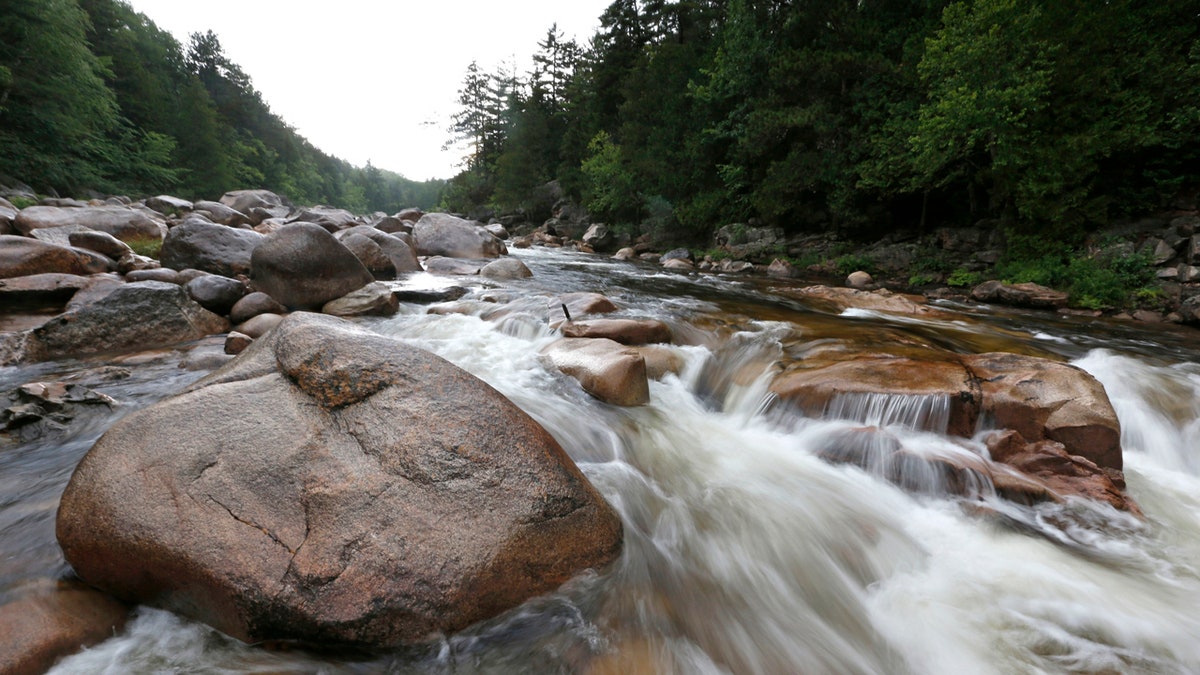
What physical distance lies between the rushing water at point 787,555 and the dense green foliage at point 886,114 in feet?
25.0

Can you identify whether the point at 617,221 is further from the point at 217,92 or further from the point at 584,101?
the point at 217,92

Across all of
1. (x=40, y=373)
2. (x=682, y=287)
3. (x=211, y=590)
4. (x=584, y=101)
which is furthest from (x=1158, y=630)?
(x=584, y=101)

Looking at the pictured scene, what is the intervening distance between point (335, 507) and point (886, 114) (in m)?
18.5

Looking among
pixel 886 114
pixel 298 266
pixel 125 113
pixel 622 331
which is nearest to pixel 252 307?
pixel 298 266

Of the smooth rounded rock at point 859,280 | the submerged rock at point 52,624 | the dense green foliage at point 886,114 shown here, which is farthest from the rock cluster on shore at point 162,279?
the dense green foliage at point 886,114

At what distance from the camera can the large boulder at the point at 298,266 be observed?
628cm

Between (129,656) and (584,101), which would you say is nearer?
(129,656)

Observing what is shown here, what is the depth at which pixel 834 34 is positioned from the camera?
53.1ft

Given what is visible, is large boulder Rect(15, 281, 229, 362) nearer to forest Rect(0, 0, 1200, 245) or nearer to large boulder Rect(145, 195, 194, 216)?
forest Rect(0, 0, 1200, 245)

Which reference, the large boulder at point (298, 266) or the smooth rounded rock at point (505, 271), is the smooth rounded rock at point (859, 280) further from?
the large boulder at point (298, 266)

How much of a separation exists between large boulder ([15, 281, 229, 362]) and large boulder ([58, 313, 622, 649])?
3.77 meters

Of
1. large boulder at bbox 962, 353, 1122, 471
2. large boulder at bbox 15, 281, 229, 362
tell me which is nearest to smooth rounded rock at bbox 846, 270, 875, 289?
large boulder at bbox 962, 353, 1122, 471

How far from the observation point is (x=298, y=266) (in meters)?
6.31

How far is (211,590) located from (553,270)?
1178 cm
